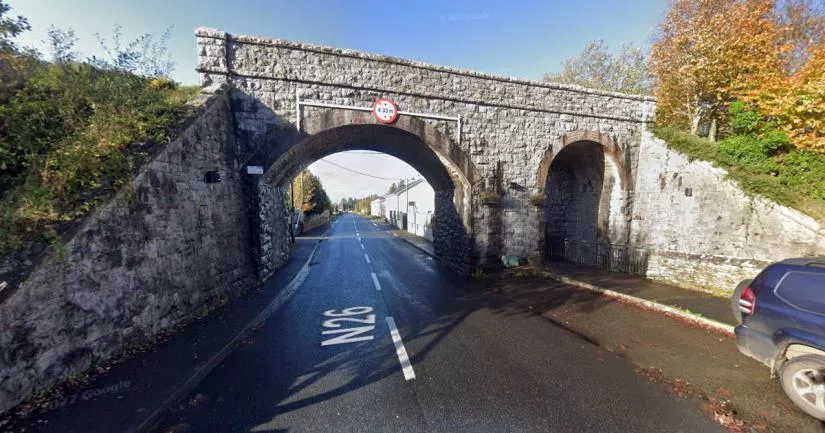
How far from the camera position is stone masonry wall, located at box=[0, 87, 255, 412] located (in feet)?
10.6

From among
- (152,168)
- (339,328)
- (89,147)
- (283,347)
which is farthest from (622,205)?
(89,147)

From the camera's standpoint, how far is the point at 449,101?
387 inches

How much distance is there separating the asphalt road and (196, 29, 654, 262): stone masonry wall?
204 inches

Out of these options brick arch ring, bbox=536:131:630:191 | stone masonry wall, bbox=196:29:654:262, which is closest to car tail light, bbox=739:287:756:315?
stone masonry wall, bbox=196:29:654:262

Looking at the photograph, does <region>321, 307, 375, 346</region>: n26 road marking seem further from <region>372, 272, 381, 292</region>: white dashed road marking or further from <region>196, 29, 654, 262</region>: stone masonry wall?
<region>196, 29, 654, 262</region>: stone masonry wall

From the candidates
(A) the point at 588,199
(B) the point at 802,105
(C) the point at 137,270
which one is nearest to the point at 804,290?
(B) the point at 802,105

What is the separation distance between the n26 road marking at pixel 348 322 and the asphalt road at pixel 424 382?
0.08 ft

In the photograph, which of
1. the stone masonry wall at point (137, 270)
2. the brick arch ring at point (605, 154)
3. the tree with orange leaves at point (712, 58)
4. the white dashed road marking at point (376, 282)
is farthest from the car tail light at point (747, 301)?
the stone masonry wall at point (137, 270)

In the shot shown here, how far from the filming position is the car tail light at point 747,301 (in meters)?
3.78

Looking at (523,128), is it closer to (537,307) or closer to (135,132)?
(537,307)

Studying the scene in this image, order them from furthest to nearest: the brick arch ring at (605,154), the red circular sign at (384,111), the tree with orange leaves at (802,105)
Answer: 1. the brick arch ring at (605,154)
2. the red circular sign at (384,111)
3. the tree with orange leaves at (802,105)

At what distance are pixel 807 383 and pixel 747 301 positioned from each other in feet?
3.30

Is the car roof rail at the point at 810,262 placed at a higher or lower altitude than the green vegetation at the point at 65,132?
lower

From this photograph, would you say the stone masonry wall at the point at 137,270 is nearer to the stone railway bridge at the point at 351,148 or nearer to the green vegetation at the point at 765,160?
the stone railway bridge at the point at 351,148
